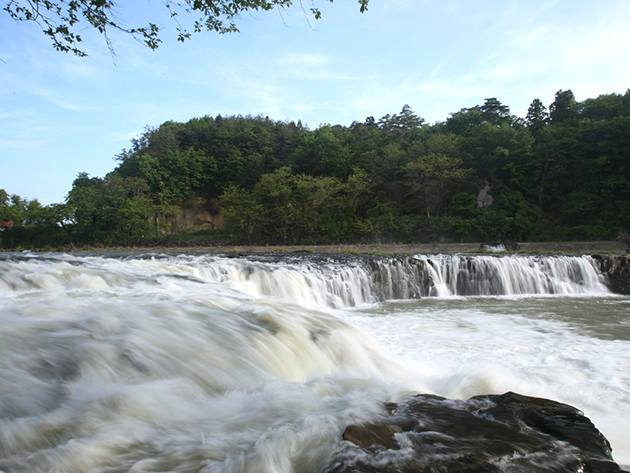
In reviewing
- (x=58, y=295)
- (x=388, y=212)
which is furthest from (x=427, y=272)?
(x=388, y=212)

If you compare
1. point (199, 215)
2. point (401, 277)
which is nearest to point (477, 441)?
point (401, 277)

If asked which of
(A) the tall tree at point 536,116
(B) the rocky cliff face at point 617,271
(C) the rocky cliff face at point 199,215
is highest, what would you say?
(A) the tall tree at point 536,116

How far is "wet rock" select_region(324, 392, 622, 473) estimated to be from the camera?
1.92 metres

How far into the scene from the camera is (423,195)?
116 ft

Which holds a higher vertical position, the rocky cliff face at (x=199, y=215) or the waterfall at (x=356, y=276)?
the rocky cliff face at (x=199, y=215)

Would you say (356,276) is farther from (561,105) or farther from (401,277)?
(561,105)

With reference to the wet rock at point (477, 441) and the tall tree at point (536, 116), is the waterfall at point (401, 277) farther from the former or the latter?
the tall tree at point (536, 116)

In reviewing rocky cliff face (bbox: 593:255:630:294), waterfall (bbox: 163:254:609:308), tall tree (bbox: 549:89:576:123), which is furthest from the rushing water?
tall tree (bbox: 549:89:576:123)

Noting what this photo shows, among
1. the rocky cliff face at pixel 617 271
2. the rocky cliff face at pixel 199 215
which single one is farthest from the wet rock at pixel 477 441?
the rocky cliff face at pixel 199 215

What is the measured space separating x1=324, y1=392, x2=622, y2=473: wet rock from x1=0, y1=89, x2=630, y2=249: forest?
29.6 m

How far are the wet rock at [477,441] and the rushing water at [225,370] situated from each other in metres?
0.21

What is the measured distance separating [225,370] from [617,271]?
49.7 feet

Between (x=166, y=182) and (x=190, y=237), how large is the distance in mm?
10856

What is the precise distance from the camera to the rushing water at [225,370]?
2.28 metres
